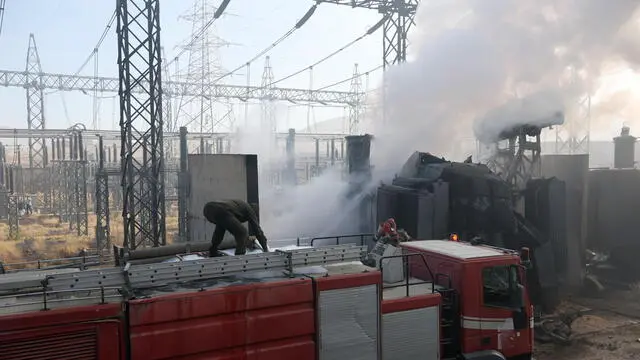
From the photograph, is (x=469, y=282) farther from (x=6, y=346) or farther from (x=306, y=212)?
(x=306, y=212)

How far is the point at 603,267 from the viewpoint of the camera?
1510 cm

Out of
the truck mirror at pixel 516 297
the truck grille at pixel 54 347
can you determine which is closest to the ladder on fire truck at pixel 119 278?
the truck grille at pixel 54 347

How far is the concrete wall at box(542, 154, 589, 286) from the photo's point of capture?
13.5 meters

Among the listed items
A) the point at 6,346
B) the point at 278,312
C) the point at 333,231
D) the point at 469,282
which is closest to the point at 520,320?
the point at 469,282

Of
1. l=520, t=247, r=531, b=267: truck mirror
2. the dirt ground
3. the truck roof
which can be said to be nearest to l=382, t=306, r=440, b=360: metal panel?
the truck roof

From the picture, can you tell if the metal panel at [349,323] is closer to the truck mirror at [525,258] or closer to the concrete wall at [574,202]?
the truck mirror at [525,258]

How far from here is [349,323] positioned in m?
5.43

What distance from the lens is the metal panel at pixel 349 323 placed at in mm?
5328

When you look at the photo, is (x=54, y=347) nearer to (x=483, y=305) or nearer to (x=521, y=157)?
(x=483, y=305)

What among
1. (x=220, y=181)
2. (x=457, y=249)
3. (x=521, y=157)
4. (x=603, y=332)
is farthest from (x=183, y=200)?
(x=603, y=332)

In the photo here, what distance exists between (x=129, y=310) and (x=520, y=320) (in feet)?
15.4

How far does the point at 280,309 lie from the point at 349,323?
80 centimetres

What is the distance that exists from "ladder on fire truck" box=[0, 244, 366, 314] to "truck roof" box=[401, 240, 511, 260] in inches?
73.2

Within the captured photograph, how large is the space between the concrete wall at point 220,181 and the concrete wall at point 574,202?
8.38 m
